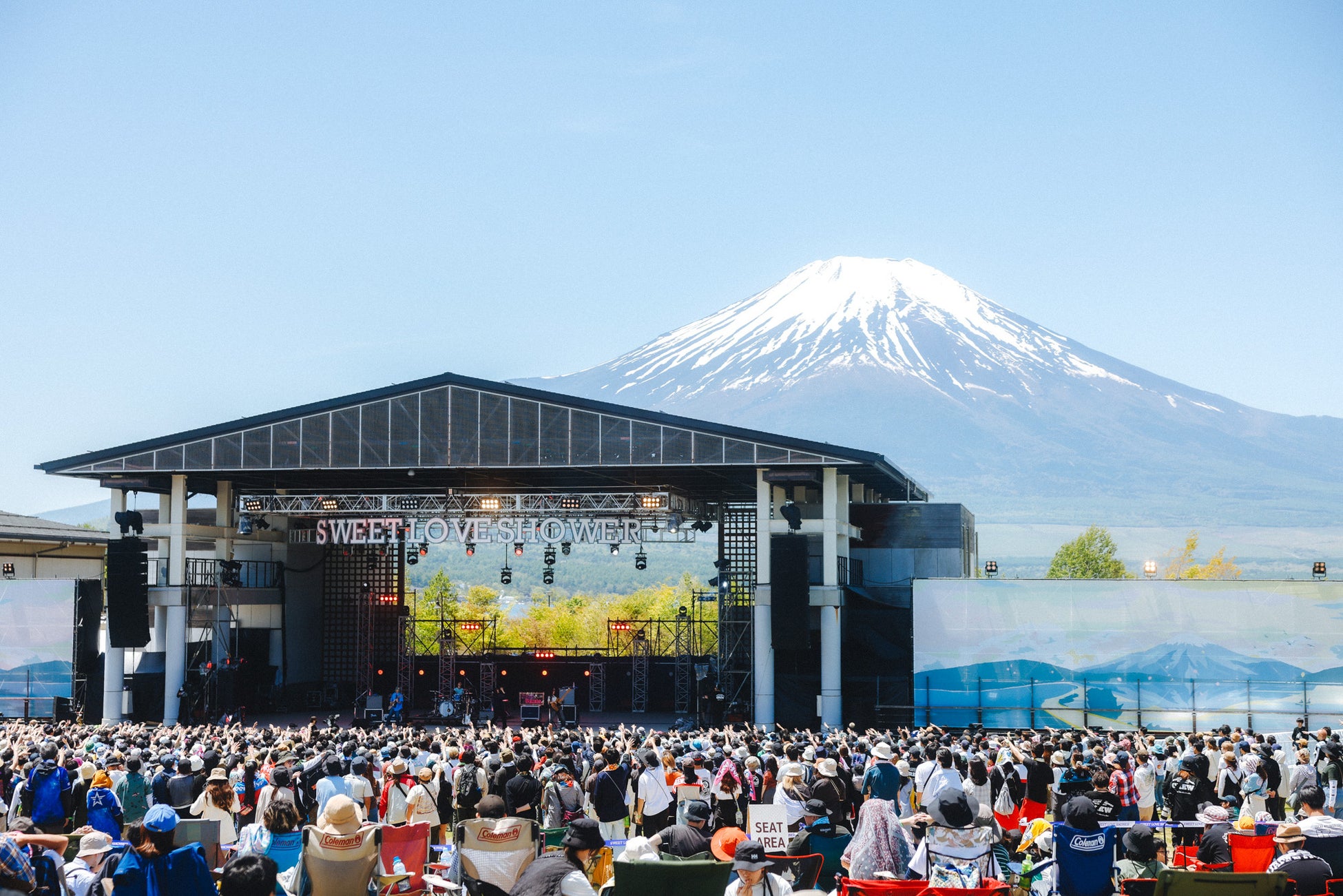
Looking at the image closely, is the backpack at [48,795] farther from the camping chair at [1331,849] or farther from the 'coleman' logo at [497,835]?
the camping chair at [1331,849]

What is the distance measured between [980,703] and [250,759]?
19314 mm

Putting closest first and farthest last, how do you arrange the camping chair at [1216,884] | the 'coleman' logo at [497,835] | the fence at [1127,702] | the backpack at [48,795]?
1. the camping chair at [1216,884]
2. the 'coleman' logo at [497,835]
3. the backpack at [48,795]
4. the fence at [1127,702]

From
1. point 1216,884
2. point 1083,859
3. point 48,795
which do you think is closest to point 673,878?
point 1216,884

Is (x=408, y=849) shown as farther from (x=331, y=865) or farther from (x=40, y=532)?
(x=40, y=532)

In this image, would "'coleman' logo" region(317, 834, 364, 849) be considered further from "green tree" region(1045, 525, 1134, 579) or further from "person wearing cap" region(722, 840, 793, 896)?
"green tree" region(1045, 525, 1134, 579)

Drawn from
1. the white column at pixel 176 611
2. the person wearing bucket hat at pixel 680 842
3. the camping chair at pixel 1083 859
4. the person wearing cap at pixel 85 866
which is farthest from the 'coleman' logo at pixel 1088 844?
the white column at pixel 176 611

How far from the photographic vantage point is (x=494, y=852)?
8.00m

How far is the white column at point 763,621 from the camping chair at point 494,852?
866 inches

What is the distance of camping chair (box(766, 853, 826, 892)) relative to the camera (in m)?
8.66

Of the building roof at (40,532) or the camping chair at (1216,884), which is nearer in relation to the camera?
the camping chair at (1216,884)

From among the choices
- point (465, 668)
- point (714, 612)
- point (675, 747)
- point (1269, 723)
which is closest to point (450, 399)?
point (465, 668)

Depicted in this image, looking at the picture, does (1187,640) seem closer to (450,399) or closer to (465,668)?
(450,399)

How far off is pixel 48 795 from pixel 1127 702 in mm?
23047

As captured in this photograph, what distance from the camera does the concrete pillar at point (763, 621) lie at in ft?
97.7
